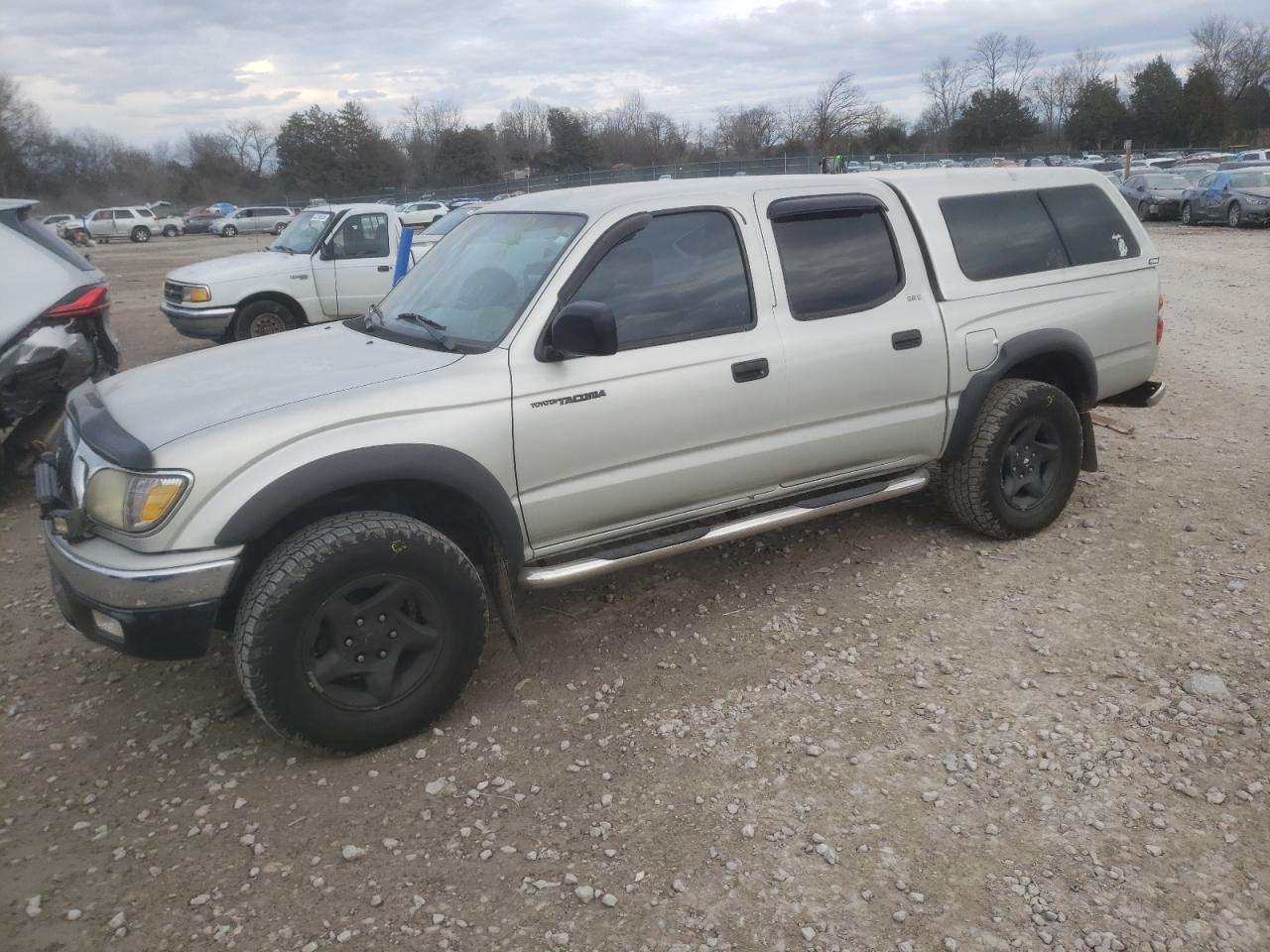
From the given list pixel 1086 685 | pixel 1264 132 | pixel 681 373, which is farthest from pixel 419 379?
pixel 1264 132

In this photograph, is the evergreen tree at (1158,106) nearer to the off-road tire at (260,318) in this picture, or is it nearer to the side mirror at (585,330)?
the off-road tire at (260,318)

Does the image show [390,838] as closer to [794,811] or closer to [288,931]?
[288,931]

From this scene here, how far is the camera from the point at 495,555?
362 cm

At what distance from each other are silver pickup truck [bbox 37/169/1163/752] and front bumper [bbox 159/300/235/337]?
6650mm

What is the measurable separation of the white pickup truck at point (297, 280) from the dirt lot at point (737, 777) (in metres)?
5.96

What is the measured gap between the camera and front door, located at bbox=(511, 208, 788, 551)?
3537 millimetres

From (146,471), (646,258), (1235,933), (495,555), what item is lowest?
(1235,933)

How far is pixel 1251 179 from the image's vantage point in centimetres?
2244

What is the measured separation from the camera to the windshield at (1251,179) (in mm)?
22266

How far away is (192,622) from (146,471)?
0.51 metres

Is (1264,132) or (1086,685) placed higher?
(1264,132)

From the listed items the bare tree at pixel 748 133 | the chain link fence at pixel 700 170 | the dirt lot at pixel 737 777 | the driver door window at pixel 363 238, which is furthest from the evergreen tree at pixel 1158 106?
the dirt lot at pixel 737 777

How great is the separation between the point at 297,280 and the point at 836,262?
26.4 feet

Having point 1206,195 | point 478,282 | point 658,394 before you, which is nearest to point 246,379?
point 478,282
